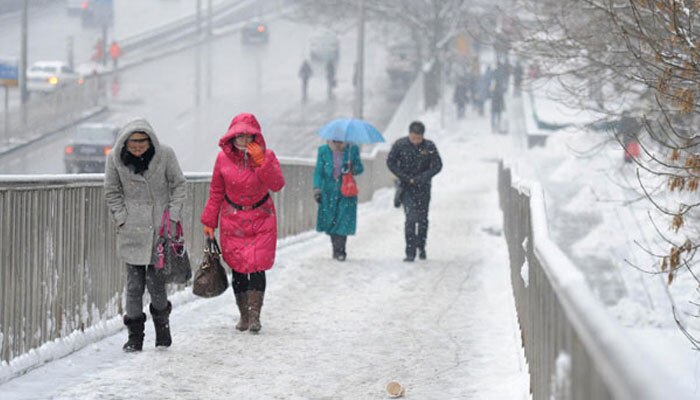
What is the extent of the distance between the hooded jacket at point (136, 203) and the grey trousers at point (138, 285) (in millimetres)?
139

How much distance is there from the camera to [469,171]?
1649 inches

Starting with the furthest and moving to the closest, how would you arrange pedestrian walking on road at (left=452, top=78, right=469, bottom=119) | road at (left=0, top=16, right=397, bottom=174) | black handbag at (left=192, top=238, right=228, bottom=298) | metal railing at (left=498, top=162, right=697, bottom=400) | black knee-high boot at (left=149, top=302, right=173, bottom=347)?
pedestrian walking on road at (left=452, top=78, right=469, bottom=119), road at (left=0, top=16, right=397, bottom=174), black handbag at (left=192, top=238, right=228, bottom=298), black knee-high boot at (left=149, top=302, right=173, bottom=347), metal railing at (left=498, top=162, right=697, bottom=400)

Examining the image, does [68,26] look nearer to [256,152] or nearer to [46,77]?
[46,77]

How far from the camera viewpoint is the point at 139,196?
873 centimetres

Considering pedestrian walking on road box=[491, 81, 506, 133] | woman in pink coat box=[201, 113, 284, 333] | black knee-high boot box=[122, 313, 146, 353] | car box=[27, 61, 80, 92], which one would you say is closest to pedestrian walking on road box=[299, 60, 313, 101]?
pedestrian walking on road box=[491, 81, 506, 133]

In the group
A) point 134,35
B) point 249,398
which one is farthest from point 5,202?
point 134,35

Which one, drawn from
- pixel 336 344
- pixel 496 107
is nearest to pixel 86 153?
pixel 496 107

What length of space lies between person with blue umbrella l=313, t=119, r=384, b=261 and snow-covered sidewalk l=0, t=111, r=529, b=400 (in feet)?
1.15

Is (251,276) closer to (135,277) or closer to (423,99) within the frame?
(135,277)

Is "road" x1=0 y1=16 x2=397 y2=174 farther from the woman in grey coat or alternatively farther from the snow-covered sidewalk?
the woman in grey coat

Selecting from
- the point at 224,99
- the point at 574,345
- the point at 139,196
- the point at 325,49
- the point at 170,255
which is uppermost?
the point at 325,49

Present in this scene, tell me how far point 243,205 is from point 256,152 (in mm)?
405

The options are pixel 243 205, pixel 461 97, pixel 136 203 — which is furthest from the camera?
pixel 461 97

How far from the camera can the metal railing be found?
3010mm
